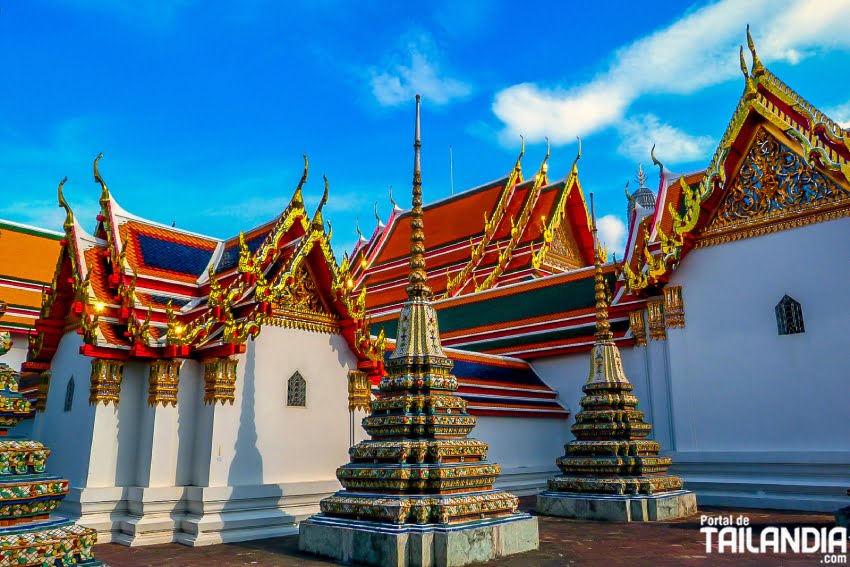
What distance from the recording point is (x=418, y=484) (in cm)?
575

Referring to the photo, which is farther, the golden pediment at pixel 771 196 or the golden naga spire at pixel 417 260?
the golden pediment at pixel 771 196

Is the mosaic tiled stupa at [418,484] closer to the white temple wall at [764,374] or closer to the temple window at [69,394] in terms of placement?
the temple window at [69,394]

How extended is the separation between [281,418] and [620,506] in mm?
4412

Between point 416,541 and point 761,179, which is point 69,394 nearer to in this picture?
point 416,541

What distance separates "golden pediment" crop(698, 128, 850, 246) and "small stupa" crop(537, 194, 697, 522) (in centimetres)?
322

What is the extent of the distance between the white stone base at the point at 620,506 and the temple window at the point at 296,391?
3.71 m

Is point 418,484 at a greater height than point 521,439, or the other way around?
point 521,439

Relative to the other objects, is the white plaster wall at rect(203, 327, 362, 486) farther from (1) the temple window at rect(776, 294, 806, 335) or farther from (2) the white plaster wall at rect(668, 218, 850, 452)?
(1) the temple window at rect(776, 294, 806, 335)

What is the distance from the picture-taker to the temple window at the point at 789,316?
10148 mm

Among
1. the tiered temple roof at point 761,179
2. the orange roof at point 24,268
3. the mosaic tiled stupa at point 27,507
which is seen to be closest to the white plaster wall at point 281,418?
the mosaic tiled stupa at point 27,507

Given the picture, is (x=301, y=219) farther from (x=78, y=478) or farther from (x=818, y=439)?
(x=818, y=439)

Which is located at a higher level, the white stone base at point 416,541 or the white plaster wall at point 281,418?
the white plaster wall at point 281,418

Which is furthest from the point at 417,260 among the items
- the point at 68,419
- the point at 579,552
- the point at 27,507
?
the point at 68,419

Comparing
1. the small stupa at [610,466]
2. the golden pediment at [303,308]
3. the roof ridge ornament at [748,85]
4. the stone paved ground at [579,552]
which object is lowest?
the stone paved ground at [579,552]
